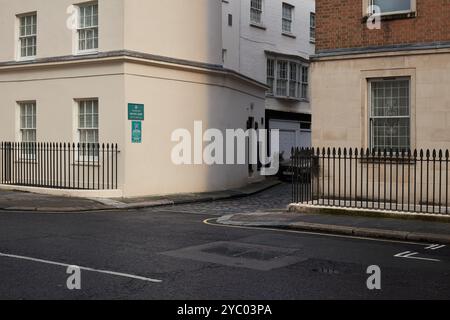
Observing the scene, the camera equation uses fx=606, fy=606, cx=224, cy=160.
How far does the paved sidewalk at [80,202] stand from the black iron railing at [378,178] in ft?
15.7

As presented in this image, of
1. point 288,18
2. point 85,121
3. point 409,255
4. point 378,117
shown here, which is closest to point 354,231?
point 409,255

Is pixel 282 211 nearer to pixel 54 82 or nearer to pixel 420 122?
pixel 420 122

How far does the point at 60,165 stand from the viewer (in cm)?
2030

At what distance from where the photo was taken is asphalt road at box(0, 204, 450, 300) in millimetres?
7168

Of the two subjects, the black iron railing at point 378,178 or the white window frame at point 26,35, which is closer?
→ the black iron railing at point 378,178

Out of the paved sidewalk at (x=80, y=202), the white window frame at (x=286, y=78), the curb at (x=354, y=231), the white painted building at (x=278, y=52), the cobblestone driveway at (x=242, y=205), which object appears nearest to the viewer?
the curb at (x=354, y=231)

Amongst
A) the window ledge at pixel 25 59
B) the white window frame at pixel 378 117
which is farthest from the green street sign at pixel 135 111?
the white window frame at pixel 378 117

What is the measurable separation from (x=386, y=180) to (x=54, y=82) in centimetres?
1171

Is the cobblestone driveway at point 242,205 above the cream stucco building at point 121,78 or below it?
below

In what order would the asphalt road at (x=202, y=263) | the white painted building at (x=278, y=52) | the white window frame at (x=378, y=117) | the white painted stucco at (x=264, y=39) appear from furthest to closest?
1. the white painted building at (x=278, y=52)
2. the white painted stucco at (x=264, y=39)
3. the white window frame at (x=378, y=117)
4. the asphalt road at (x=202, y=263)

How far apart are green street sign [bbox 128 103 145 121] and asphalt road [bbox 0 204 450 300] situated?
648 cm

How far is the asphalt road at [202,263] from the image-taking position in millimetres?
7168

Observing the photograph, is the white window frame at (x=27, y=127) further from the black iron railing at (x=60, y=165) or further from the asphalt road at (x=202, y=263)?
the asphalt road at (x=202, y=263)
